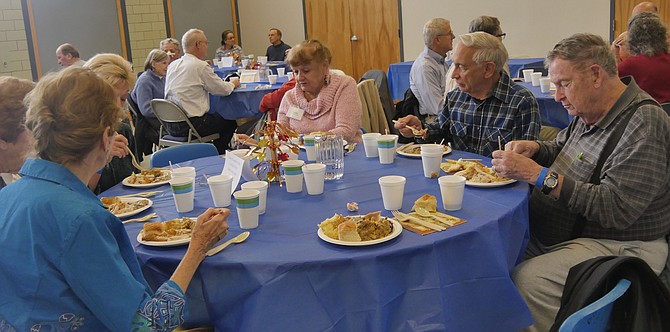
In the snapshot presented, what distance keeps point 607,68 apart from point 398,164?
37.2 inches

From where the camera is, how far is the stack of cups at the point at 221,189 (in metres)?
2.18

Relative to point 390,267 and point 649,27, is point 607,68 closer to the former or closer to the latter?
point 390,267

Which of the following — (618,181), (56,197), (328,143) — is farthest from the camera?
(328,143)

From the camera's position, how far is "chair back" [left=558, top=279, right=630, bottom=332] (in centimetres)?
127

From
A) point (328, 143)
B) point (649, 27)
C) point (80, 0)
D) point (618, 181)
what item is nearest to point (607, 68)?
point (618, 181)

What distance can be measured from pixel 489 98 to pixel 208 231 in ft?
5.55

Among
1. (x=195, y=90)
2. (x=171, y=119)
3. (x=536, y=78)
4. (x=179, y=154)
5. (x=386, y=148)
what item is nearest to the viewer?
(x=386, y=148)

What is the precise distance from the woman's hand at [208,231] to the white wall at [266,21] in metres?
9.64

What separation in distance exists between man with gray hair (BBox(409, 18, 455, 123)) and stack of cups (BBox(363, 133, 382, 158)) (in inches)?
88.3

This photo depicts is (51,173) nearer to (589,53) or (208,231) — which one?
(208,231)

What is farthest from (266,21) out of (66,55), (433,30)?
(433,30)

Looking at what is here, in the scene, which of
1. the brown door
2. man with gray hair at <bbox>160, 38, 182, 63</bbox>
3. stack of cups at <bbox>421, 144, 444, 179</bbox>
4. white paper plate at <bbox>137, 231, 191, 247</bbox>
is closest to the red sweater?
stack of cups at <bbox>421, 144, 444, 179</bbox>

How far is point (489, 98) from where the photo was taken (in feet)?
9.62

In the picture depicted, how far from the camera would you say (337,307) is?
67.0 inches
